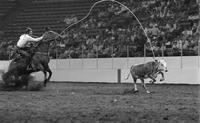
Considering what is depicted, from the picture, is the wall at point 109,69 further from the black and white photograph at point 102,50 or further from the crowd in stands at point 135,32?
the crowd in stands at point 135,32

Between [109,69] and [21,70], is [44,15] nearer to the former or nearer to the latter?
[109,69]

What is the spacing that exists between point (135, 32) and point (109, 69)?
7.96 feet

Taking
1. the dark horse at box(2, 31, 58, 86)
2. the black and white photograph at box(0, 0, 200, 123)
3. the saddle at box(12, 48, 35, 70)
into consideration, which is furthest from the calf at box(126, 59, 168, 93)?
the saddle at box(12, 48, 35, 70)

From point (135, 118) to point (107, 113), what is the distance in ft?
3.45

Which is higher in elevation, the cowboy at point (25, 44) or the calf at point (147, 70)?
the cowboy at point (25, 44)

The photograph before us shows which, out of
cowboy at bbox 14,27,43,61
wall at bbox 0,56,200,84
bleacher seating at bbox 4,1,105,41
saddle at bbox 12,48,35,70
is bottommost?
wall at bbox 0,56,200,84

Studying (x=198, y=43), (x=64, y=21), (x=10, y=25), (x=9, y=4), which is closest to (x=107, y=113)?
(x=198, y=43)

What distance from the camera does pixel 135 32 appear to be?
26203 millimetres

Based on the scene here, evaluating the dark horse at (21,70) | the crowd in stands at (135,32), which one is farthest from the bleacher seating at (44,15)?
the dark horse at (21,70)

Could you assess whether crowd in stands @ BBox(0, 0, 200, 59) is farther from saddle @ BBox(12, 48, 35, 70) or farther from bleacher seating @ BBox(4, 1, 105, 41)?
saddle @ BBox(12, 48, 35, 70)

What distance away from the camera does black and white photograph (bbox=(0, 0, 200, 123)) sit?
61.1ft

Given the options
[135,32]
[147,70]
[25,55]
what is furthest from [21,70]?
[135,32]

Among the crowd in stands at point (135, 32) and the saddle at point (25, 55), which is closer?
the saddle at point (25, 55)

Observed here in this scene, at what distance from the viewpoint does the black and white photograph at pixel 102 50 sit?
61.1ft
